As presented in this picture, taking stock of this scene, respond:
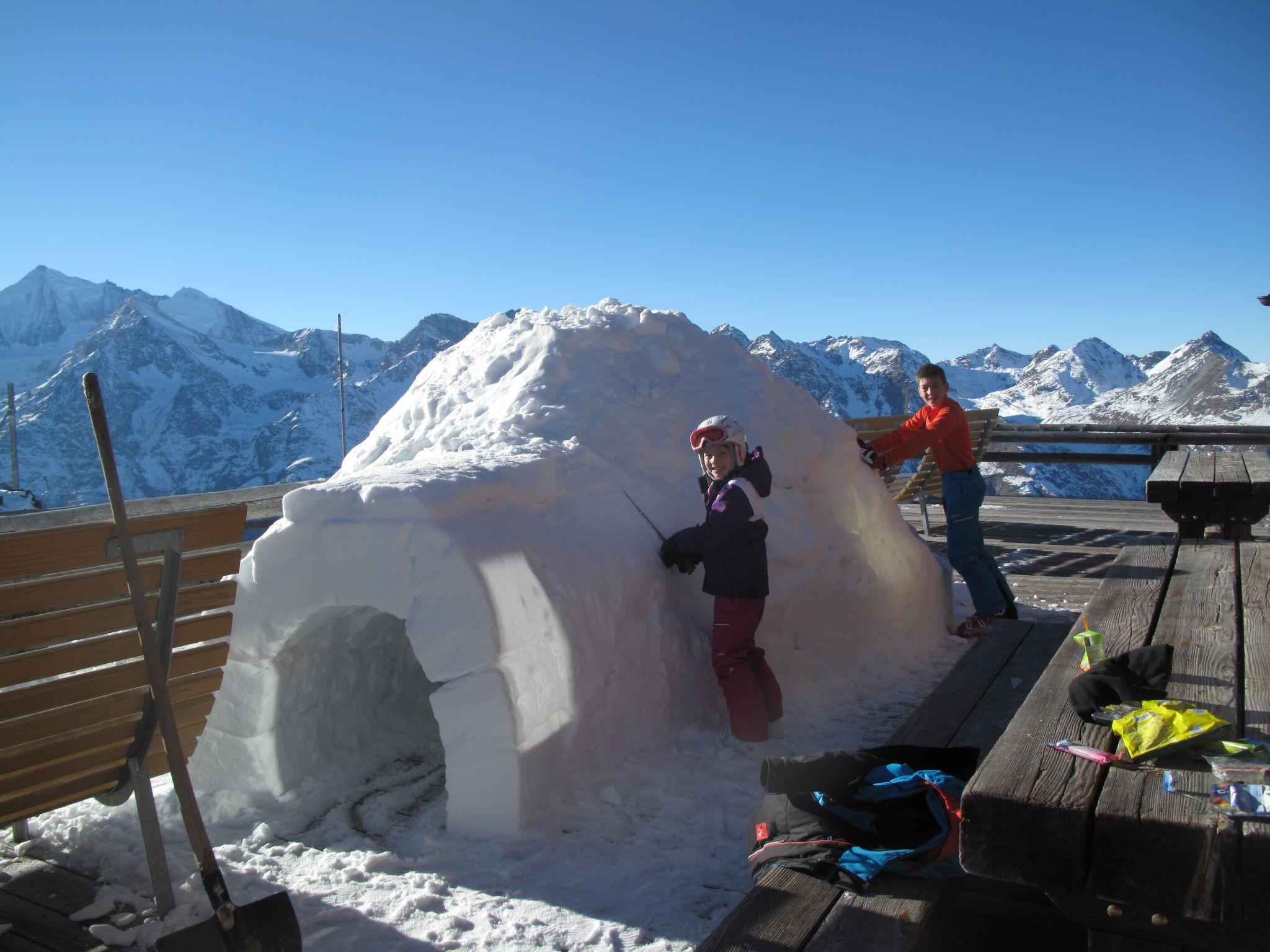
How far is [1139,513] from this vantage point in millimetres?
9172

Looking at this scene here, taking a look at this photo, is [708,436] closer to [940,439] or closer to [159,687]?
[940,439]

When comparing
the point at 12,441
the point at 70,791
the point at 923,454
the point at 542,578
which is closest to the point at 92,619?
the point at 70,791

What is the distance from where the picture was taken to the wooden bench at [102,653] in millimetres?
2025

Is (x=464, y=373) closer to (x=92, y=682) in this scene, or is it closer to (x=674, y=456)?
(x=674, y=456)

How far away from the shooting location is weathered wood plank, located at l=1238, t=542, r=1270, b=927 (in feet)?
3.81

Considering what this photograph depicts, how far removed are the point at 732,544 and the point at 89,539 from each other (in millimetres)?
2218

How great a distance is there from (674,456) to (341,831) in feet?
7.15

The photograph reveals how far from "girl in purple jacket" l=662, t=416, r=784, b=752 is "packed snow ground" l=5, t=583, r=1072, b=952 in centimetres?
16

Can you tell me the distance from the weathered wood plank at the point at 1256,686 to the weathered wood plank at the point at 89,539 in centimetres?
208

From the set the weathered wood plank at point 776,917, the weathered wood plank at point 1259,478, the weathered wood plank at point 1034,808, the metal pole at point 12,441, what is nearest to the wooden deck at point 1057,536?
the weathered wood plank at point 1259,478

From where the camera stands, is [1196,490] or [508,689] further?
[1196,490]

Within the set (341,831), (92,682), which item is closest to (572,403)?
(341,831)

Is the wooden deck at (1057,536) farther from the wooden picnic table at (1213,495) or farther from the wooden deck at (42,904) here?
the wooden deck at (42,904)

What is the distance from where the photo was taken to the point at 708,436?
3615mm
